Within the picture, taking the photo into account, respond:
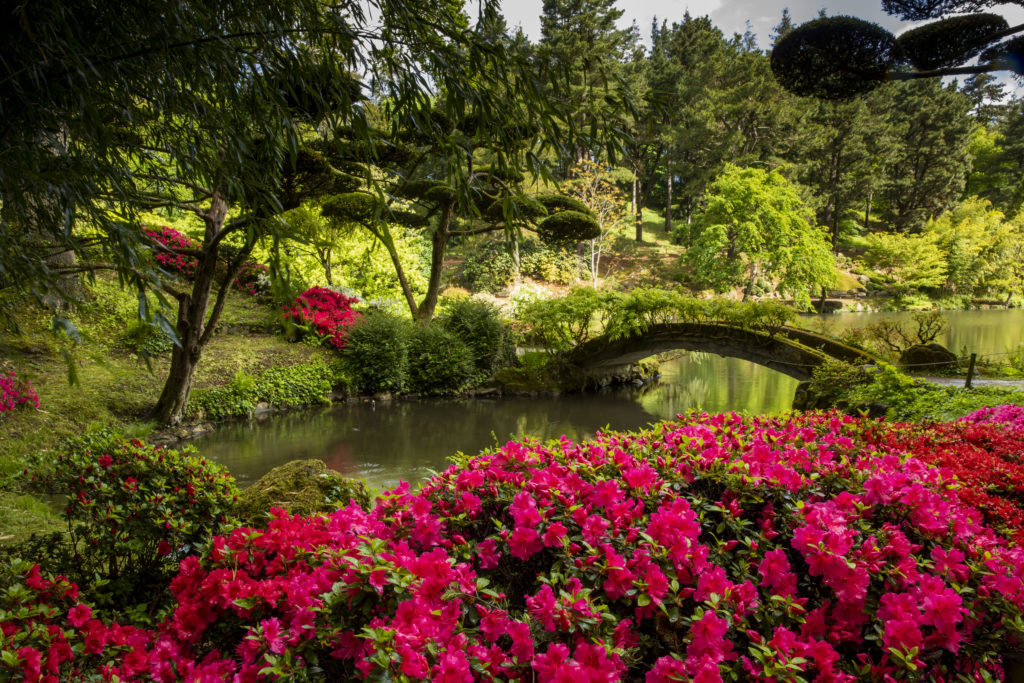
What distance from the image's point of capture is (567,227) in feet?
36.1

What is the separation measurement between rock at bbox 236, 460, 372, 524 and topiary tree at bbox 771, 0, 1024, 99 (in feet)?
24.3

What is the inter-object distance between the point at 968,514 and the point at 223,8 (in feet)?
10.2

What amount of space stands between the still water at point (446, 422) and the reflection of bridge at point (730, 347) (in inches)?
32.9

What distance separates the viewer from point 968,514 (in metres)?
1.75

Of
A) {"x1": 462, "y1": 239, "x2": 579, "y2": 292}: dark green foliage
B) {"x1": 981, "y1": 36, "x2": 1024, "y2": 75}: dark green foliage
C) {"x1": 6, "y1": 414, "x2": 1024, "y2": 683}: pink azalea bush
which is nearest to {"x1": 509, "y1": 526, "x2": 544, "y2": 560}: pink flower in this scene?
{"x1": 6, "y1": 414, "x2": 1024, "y2": 683}: pink azalea bush

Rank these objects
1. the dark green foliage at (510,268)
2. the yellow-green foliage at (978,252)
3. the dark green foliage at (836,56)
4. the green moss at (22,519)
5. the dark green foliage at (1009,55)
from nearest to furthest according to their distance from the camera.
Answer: the green moss at (22,519), the dark green foliage at (1009,55), the dark green foliage at (836,56), the dark green foliage at (510,268), the yellow-green foliage at (978,252)

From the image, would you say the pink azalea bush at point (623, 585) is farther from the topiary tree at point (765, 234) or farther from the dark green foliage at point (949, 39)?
the topiary tree at point (765, 234)

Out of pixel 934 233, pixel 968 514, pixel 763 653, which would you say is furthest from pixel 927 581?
pixel 934 233

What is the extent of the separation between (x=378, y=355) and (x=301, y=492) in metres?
8.32

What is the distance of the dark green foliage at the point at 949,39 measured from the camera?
5.95m

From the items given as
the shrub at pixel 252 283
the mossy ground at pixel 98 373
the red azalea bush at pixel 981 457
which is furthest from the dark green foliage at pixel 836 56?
the shrub at pixel 252 283

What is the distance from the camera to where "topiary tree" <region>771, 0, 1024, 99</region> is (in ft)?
19.8

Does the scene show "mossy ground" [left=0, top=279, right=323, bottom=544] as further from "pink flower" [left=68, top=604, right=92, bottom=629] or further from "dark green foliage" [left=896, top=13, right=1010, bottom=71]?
"dark green foliage" [left=896, top=13, right=1010, bottom=71]

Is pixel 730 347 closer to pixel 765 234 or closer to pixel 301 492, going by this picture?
pixel 301 492
